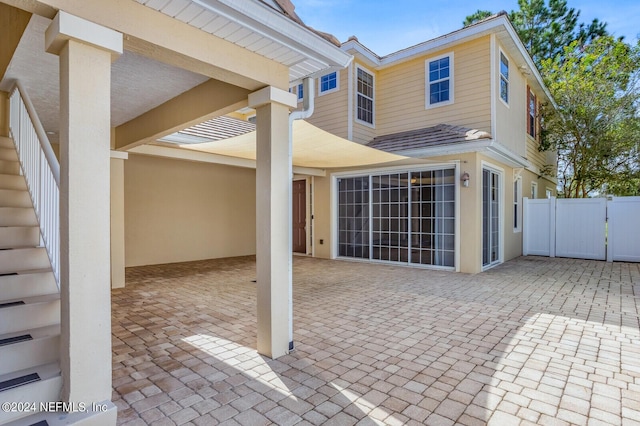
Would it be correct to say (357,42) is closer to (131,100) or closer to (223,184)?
(223,184)

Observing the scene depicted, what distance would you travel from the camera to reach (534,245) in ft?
36.6

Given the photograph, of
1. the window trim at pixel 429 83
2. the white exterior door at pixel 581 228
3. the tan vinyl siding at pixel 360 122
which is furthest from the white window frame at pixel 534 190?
the tan vinyl siding at pixel 360 122

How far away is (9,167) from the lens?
414 cm

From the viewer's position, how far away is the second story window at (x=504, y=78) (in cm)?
887

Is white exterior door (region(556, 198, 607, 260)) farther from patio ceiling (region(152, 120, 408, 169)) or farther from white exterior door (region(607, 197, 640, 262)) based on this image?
patio ceiling (region(152, 120, 408, 169))

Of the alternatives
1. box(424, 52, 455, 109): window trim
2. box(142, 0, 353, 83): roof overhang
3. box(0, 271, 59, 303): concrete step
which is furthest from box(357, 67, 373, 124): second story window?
box(0, 271, 59, 303): concrete step

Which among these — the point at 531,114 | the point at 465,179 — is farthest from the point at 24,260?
the point at 531,114

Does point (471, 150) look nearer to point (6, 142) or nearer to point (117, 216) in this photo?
point (117, 216)

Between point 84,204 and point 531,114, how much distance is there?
44.3ft

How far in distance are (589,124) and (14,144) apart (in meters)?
14.2

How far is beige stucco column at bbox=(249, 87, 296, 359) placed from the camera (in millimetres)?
3361

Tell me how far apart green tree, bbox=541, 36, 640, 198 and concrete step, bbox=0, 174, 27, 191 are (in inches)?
544

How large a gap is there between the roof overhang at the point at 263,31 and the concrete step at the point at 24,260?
2434 mm

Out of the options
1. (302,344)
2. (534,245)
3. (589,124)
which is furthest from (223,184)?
(589,124)
